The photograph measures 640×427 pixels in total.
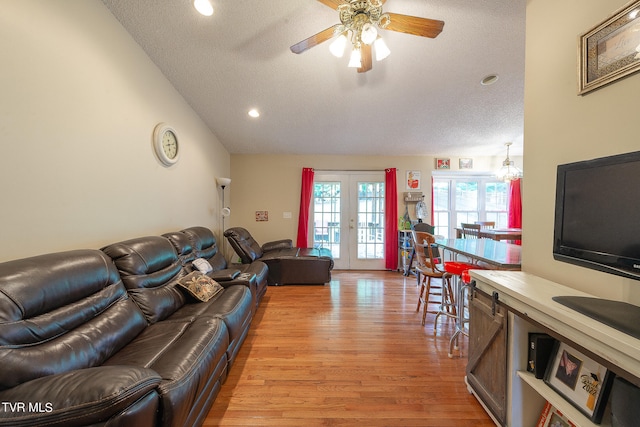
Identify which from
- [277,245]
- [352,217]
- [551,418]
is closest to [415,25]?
[551,418]

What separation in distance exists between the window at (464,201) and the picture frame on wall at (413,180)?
754 millimetres

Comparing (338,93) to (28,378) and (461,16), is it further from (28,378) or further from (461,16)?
(28,378)

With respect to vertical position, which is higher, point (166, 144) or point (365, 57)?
point (365, 57)

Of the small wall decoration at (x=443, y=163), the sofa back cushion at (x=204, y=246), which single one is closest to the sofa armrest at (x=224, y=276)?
the sofa back cushion at (x=204, y=246)

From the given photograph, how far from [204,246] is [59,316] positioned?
6.22ft

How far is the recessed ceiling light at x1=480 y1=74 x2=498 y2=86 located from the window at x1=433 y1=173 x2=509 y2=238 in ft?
9.44

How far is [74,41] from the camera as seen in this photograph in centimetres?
165

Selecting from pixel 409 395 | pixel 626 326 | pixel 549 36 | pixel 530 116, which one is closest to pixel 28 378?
pixel 409 395

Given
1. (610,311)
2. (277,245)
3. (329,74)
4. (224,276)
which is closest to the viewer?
(610,311)

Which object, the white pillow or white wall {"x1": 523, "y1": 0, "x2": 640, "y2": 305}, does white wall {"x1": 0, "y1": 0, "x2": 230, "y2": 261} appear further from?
white wall {"x1": 523, "y1": 0, "x2": 640, "y2": 305}

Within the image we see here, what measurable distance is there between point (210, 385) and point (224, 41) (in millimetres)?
2942

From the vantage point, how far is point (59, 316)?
1.17 metres

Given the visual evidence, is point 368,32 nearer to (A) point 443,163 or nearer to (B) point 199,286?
(B) point 199,286

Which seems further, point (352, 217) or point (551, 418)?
point (352, 217)
